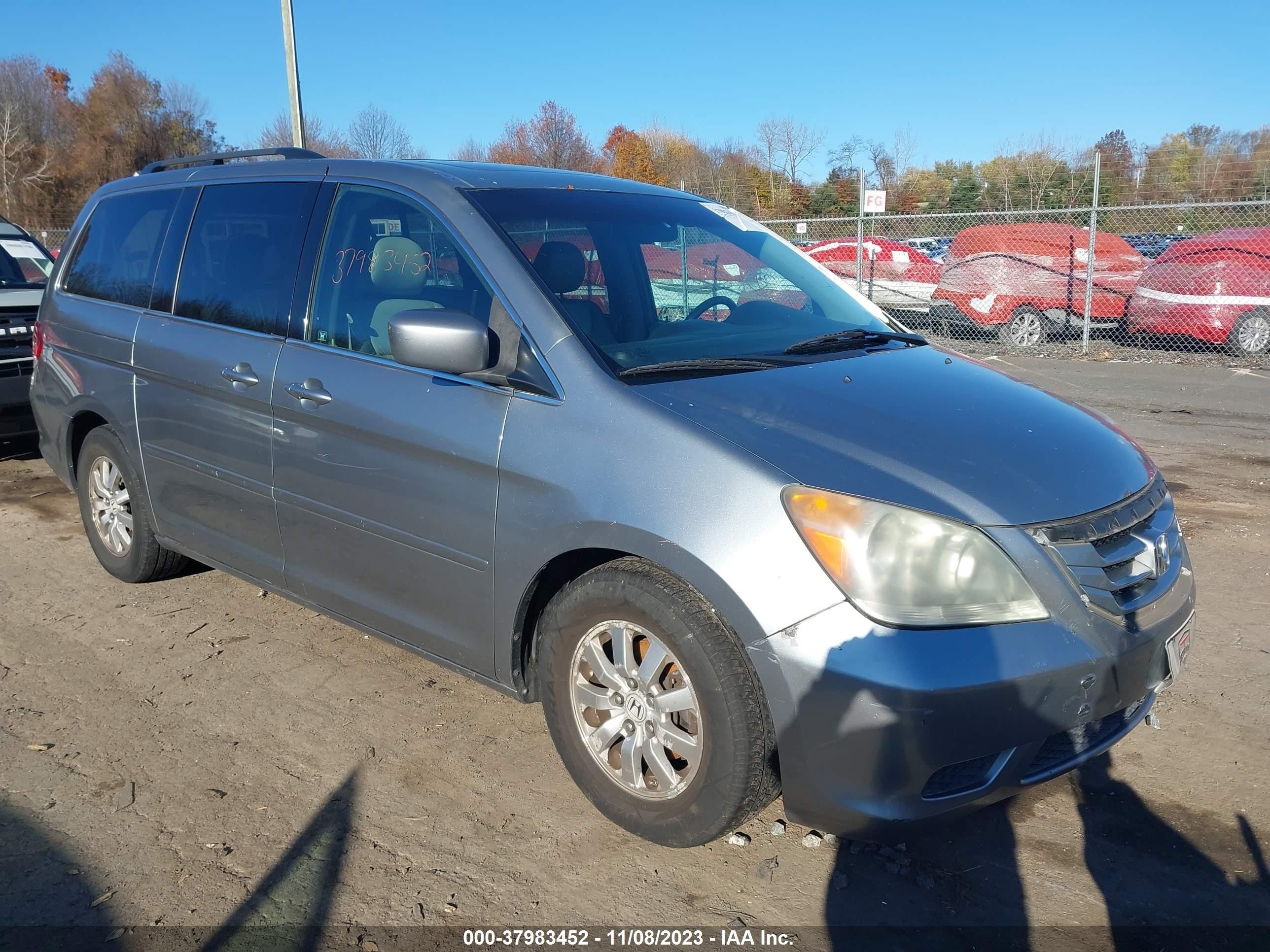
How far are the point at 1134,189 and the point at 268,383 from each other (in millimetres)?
16377

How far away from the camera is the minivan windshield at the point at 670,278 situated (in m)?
3.25

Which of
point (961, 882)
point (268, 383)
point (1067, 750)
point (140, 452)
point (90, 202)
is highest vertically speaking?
point (90, 202)

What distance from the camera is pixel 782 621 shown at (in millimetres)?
2463

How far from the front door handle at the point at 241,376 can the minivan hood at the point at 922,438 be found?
1689mm

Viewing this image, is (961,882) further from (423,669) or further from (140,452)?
(140,452)

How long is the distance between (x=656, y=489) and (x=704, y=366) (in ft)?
1.96

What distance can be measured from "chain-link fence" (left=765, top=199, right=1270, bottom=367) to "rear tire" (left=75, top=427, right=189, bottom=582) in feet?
36.0

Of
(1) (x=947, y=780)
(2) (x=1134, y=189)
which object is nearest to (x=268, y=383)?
(1) (x=947, y=780)

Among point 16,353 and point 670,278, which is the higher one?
point 670,278

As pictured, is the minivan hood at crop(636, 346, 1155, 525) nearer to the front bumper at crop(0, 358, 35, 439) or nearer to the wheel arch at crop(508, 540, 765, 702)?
the wheel arch at crop(508, 540, 765, 702)

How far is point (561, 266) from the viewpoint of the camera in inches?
131

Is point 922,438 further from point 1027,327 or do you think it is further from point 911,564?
point 1027,327

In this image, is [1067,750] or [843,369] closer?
[1067,750]

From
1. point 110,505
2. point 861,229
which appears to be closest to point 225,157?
point 110,505
